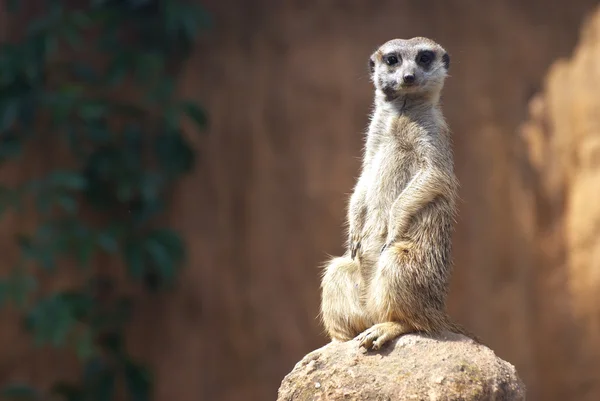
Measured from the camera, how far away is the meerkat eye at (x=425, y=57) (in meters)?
2.49

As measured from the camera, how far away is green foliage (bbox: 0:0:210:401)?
4637mm

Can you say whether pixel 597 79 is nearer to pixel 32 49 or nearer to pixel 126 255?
A: pixel 126 255

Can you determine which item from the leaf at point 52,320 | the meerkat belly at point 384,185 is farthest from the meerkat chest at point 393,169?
the leaf at point 52,320

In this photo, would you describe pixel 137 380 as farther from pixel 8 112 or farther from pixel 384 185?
pixel 384 185

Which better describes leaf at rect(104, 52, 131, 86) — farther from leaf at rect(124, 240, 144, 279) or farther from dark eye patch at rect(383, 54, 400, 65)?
dark eye patch at rect(383, 54, 400, 65)

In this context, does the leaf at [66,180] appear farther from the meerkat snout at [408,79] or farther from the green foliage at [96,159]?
the meerkat snout at [408,79]

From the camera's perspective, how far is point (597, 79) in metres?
4.69

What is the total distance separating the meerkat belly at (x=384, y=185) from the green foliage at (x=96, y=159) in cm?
223

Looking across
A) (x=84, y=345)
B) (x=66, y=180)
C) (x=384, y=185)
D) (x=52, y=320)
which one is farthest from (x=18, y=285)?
(x=384, y=185)

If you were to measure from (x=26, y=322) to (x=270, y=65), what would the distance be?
72.5 inches

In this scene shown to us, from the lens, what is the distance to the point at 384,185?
2.56 m

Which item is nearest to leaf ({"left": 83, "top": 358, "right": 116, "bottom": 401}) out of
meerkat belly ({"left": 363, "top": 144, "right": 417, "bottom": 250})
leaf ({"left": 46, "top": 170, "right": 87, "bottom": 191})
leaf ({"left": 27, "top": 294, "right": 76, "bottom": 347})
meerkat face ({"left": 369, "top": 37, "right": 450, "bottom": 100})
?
leaf ({"left": 27, "top": 294, "right": 76, "bottom": 347})

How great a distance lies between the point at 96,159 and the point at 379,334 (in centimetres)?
285

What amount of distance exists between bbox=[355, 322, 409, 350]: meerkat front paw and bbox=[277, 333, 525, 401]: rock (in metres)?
0.02
